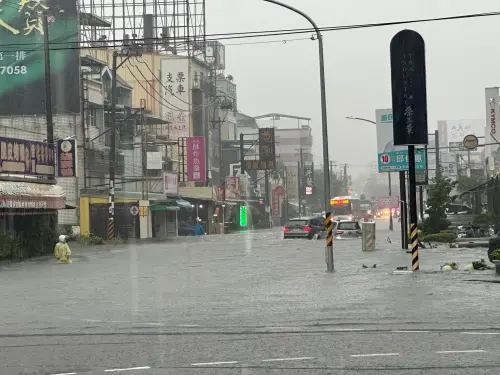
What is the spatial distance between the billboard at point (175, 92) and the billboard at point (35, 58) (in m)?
26.0

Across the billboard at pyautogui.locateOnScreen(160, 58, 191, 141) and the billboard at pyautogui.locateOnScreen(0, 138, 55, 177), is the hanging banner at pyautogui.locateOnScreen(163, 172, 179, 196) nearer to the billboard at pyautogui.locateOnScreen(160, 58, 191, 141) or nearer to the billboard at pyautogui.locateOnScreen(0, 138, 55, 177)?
the billboard at pyautogui.locateOnScreen(160, 58, 191, 141)

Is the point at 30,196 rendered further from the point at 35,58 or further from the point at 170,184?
the point at 170,184

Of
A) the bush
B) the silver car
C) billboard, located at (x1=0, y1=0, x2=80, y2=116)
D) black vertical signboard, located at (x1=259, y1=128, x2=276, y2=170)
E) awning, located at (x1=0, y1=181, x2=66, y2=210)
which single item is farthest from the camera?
black vertical signboard, located at (x1=259, y1=128, x2=276, y2=170)

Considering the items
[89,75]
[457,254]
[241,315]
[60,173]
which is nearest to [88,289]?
[241,315]

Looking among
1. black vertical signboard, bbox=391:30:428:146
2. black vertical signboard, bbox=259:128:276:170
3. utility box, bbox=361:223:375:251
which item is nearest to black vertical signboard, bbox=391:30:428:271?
black vertical signboard, bbox=391:30:428:146

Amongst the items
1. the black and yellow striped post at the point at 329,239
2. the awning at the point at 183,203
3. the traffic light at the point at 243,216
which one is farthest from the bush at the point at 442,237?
the traffic light at the point at 243,216

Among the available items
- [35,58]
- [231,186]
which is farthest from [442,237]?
[231,186]

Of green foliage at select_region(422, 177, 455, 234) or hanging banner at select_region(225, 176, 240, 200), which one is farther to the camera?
hanging banner at select_region(225, 176, 240, 200)

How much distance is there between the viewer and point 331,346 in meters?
11.5

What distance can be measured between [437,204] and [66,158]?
20.6 m

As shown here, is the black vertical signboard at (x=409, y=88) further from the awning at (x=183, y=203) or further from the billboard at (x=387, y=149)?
the awning at (x=183, y=203)

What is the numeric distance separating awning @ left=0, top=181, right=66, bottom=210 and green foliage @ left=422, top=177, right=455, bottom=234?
64.5 ft

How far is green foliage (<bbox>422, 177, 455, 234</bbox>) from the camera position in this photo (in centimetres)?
4672

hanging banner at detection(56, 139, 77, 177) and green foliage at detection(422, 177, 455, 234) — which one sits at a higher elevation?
hanging banner at detection(56, 139, 77, 177)
